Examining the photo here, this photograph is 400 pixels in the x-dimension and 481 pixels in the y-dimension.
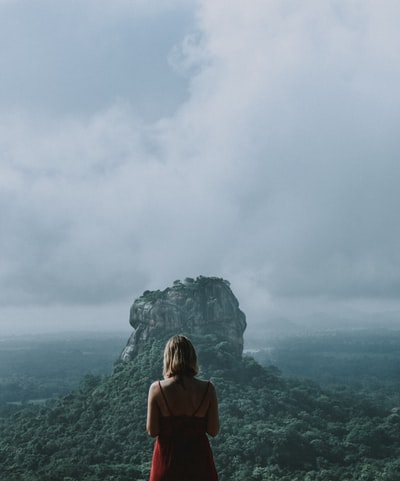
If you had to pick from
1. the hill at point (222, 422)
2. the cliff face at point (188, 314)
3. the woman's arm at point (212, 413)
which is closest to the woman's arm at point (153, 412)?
the woman's arm at point (212, 413)

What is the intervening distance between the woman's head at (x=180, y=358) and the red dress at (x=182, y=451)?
0.51ft

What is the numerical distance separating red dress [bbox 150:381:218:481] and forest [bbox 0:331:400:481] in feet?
56.7

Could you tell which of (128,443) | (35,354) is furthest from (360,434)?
(35,354)

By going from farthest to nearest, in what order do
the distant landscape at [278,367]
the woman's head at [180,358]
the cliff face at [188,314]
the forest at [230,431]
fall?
the distant landscape at [278,367] < the cliff face at [188,314] < the forest at [230,431] < the woman's head at [180,358]

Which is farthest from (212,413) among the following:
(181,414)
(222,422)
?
(222,422)

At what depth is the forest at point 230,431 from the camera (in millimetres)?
22031

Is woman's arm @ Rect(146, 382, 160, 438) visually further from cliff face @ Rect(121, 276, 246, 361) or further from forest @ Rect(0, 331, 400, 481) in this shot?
cliff face @ Rect(121, 276, 246, 361)

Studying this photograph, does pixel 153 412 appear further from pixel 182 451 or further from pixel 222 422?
pixel 222 422

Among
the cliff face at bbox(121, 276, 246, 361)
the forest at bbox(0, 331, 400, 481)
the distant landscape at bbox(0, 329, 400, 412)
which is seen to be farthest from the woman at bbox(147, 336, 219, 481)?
the distant landscape at bbox(0, 329, 400, 412)

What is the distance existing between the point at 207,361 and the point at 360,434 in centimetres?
1243

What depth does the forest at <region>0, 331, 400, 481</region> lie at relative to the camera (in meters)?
22.0

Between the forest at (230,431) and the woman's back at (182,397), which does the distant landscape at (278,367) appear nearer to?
the forest at (230,431)

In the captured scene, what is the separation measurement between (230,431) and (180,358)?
85.2 ft

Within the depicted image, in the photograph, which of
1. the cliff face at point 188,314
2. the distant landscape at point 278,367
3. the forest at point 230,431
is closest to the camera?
the forest at point 230,431
